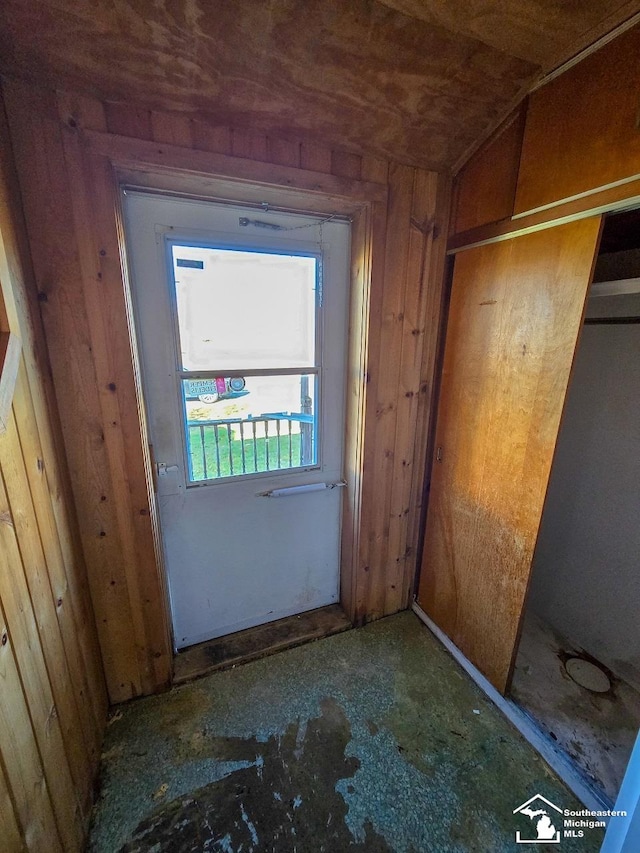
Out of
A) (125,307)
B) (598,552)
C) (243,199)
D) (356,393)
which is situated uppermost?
(243,199)

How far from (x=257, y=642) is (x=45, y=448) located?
144 centimetres

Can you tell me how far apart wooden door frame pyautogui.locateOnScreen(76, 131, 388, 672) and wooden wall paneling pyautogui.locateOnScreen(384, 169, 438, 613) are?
0.57ft

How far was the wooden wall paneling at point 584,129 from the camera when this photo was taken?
963mm

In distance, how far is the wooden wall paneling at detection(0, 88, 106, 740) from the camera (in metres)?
0.95

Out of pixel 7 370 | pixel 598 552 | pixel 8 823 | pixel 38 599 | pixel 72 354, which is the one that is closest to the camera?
pixel 8 823

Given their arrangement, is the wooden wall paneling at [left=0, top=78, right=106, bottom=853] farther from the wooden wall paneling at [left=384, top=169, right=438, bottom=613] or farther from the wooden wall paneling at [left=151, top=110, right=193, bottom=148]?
the wooden wall paneling at [left=384, top=169, right=438, bottom=613]

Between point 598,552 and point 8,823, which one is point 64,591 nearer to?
point 8,823

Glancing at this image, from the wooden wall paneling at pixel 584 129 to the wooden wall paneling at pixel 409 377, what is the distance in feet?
1.28

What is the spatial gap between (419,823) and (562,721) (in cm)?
76

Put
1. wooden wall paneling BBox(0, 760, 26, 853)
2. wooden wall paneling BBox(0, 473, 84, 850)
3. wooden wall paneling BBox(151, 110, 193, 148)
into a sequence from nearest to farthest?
wooden wall paneling BBox(0, 760, 26, 853) → wooden wall paneling BBox(0, 473, 84, 850) → wooden wall paneling BBox(151, 110, 193, 148)

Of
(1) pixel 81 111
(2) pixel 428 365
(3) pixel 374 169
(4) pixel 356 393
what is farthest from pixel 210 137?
(2) pixel 428 365

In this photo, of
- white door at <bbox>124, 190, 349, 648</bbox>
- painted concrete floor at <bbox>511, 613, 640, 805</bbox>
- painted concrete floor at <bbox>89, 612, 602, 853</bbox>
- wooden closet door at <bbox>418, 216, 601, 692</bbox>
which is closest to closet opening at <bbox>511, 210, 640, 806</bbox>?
painted concrete floor at <bbox>511, 613, 640, 805</bbox>

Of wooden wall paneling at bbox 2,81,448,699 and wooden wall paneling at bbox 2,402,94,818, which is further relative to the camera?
wooden wall paneling at bbox 2,81,448,699

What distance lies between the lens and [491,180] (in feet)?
4.50
